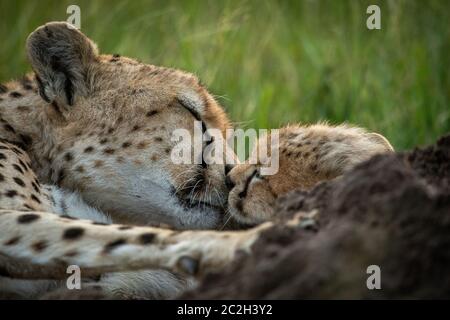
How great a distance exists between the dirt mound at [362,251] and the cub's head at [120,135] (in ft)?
4.64

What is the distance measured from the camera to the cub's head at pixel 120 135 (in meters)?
4.12

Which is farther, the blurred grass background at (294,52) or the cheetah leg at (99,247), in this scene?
the blurred grass background at (294,52)

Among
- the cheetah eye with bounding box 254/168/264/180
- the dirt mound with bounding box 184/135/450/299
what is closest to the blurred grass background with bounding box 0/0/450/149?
the cheetah eye with bounding box 254/168/264/180

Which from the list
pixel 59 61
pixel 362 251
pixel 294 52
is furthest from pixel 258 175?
pixel 294 52

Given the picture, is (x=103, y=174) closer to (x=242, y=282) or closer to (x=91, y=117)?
(x=91, y=117)

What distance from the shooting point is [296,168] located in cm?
395

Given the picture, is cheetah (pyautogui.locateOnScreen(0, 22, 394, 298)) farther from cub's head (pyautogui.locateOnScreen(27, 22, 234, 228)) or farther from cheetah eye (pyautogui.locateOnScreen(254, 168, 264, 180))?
cheetah eye (pyautogui.locateOnScreen(254, 168, 264, 180))

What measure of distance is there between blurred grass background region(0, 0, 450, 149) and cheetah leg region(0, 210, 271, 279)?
2864 millimetres

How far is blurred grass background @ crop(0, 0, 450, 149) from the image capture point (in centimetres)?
645

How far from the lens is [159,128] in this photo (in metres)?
4.25

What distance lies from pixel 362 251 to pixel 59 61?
2.34 m

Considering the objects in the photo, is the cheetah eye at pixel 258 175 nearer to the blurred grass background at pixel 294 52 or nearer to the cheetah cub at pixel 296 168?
the cheetah cub at pixel 296 168

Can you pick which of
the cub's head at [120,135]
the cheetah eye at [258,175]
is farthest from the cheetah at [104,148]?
the cheetah eye at [258,175]
